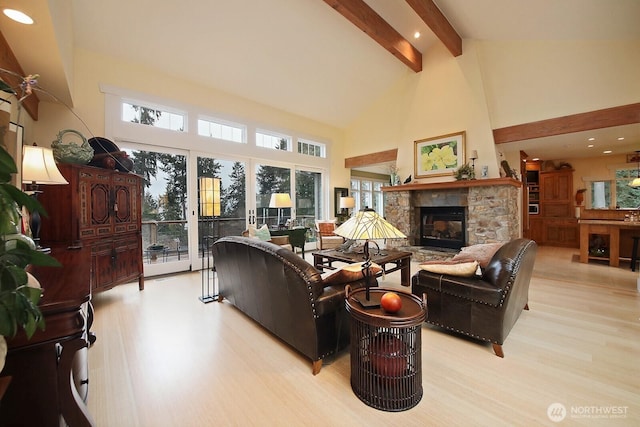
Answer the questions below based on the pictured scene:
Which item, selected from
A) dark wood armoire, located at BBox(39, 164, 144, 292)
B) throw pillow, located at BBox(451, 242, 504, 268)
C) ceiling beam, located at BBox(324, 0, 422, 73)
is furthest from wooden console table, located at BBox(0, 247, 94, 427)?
ceiling beam, located at BBox(324, 0, 422, 73)

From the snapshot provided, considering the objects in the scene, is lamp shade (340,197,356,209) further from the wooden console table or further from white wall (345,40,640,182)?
the wooden console table

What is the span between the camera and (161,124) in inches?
177

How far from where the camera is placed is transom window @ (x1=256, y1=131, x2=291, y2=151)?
584 centimetres

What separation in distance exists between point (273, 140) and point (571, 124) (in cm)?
558

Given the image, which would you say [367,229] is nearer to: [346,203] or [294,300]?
[294,300]

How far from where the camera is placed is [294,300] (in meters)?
2.00

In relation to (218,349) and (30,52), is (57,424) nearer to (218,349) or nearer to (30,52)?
(218,349)

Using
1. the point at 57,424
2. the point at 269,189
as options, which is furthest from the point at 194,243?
the point at 57,424

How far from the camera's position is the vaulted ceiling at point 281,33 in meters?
3.26

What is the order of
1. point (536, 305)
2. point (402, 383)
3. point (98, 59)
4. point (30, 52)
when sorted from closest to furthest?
point (402, 383), point (30, 52), point (536, 305), point (98, 59)

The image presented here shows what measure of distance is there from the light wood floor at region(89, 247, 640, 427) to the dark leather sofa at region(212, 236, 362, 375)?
0.18 metres

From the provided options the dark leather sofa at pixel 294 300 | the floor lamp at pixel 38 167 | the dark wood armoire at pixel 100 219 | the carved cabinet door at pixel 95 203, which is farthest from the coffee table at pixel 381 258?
the floor lamp at pixel 38 167

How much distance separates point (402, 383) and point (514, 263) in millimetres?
1344

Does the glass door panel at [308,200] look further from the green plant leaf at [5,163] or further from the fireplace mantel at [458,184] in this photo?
the green plant leaf at [5,163]
